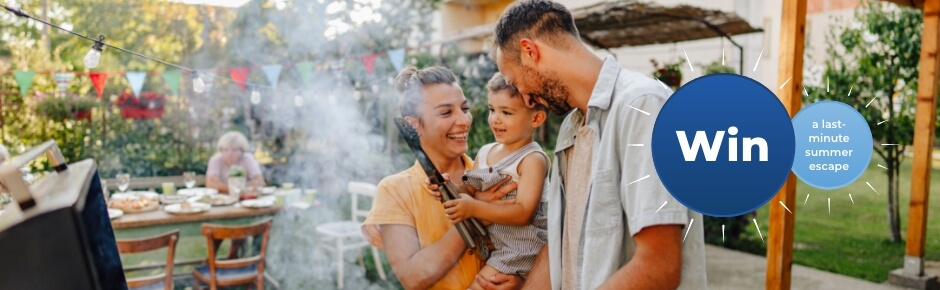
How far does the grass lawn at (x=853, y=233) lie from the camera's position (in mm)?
7121

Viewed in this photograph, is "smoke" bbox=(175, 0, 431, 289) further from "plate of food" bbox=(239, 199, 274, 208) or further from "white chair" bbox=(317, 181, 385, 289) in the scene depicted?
"plate of food" bbox=(239, 199, 274, 208)

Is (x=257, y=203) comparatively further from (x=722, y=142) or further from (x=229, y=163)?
(x=722, y=142)

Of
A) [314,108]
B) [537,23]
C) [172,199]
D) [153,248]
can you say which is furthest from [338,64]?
[537,23]

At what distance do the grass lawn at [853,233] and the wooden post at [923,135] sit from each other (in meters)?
0.53

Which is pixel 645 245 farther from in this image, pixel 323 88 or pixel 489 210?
pixel 323 88

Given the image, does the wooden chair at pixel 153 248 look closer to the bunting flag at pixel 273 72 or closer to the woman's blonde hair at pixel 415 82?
the bunting flag at pixel 273 72

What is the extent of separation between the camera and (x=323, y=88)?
8773 millimetres

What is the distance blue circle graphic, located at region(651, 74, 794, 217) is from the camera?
4.42ft

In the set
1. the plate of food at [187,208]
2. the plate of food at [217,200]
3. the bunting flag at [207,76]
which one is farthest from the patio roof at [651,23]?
the plate of food at [187,208]

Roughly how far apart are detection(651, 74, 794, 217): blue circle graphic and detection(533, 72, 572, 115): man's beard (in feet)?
1.13

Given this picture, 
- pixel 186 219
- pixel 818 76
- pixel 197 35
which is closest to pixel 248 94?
pixel 197 35

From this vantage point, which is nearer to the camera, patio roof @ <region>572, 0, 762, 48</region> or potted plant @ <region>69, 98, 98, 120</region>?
patio roof @ <region>572, 0, 762, 48</region>

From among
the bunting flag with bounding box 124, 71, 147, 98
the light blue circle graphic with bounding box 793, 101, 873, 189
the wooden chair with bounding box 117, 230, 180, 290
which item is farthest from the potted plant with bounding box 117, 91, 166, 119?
the light blue circle graphic with bounding box 793, 101, 873, 189

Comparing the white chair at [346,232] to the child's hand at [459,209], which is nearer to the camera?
the child's hand at [459,209]
